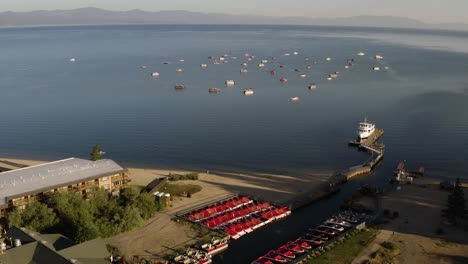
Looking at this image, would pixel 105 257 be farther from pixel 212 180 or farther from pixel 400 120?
pixel 400 120

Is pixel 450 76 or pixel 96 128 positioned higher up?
pixel 450 76

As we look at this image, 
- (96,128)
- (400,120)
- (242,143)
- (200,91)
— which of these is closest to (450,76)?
(400,120)

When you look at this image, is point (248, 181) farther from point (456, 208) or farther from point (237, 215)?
point (456, 208)

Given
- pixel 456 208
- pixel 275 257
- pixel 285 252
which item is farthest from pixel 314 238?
pixel 456 208

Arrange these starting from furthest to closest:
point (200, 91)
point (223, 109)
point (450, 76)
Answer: point (450, 76) → point (200, 91) → point (223, 109)

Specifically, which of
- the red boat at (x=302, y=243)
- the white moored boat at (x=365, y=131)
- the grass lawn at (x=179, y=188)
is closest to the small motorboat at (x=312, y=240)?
the red boat at (x=302, y=243)

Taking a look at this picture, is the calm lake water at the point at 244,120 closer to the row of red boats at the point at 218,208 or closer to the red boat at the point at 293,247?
the red boat at the point at 293,247
